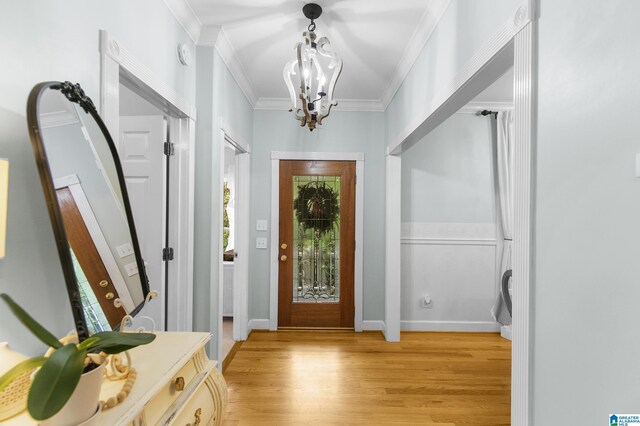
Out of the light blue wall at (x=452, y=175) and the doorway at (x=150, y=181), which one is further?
the light blue wall at (x=452, y=175)

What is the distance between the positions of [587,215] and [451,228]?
10.1ft

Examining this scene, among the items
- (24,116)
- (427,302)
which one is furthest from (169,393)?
(427,302)

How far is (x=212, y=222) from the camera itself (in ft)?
8.04

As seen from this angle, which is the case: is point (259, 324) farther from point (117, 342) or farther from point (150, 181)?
point (117, 342)

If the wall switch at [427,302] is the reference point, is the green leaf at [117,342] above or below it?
above

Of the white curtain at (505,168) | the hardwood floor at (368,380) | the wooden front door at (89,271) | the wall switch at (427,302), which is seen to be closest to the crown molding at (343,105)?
the white curtain at (505,168)

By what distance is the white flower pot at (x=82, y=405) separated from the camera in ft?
2.33

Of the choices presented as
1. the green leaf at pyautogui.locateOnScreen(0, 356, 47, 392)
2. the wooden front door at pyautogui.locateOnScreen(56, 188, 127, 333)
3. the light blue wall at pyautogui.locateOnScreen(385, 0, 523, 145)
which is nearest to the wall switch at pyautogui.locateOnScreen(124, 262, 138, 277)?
the wooden front door at pyautogui.locateOnScreen(56, 188, 127, 333)

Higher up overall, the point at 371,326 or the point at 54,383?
the point at 54,383

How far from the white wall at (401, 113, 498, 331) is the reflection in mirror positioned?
10.2 feet

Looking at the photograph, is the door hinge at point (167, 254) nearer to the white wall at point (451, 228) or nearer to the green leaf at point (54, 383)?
the green leaf at point (54, 383)

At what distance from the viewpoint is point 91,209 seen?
125 cm

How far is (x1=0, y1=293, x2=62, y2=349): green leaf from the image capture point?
64 centimetres

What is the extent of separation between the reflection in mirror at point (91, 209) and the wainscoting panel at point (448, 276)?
10.2ft
